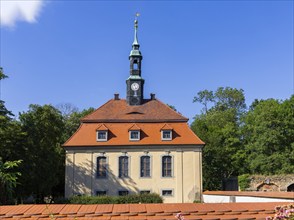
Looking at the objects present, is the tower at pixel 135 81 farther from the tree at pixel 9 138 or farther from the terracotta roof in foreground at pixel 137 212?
the terracotta roof in foreground at pixel 137 212

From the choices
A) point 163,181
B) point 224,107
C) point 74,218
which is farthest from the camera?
point 224,107

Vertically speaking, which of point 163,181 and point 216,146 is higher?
point 216,146

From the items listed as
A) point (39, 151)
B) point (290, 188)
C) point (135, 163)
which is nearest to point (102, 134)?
point (135, 163)

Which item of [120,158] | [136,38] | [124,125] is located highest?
[136,38]

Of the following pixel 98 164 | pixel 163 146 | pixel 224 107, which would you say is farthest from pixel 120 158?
pixel 224 107

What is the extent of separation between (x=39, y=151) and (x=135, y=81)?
1249 centimetres

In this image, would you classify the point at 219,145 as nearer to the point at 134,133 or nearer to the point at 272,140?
the point at 272,140

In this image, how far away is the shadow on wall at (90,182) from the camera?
104 feet

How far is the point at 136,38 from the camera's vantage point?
40.2 metres

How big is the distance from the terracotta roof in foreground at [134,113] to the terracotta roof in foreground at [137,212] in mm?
28525

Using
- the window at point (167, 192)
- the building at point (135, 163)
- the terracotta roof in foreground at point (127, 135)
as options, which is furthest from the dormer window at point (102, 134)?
the window at point (167, 192)

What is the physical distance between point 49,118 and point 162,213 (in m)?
29.0

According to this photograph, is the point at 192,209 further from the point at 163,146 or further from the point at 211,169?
the point at 211,169

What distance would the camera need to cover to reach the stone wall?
108 ft
